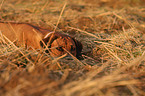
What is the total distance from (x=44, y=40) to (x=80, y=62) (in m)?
0.53

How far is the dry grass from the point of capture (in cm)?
131

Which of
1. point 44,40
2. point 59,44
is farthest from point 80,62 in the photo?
point 44,40

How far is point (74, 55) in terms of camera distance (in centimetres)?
231

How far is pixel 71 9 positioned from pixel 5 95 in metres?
4.09

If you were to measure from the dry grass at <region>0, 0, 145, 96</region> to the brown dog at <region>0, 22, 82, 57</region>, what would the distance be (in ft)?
0.41

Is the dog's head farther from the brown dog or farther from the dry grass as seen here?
the dry grass

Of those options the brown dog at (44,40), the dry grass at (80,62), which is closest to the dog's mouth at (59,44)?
the brown dog at (44,40)

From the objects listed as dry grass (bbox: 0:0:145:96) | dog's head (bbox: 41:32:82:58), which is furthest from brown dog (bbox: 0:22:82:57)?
dry grass (bbox: 0:0:145:96)

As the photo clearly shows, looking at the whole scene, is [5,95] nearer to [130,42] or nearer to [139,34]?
[130,42]

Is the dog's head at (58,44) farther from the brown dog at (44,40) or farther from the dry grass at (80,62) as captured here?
the dry grass at (80,62)

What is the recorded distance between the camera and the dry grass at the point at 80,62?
1.31m

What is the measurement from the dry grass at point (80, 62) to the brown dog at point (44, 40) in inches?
4.9

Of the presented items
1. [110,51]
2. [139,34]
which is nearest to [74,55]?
[110,51]

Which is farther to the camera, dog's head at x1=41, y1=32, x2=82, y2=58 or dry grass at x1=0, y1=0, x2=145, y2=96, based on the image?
dog's head at x1=41, y1=32, x2=82, y2=58
